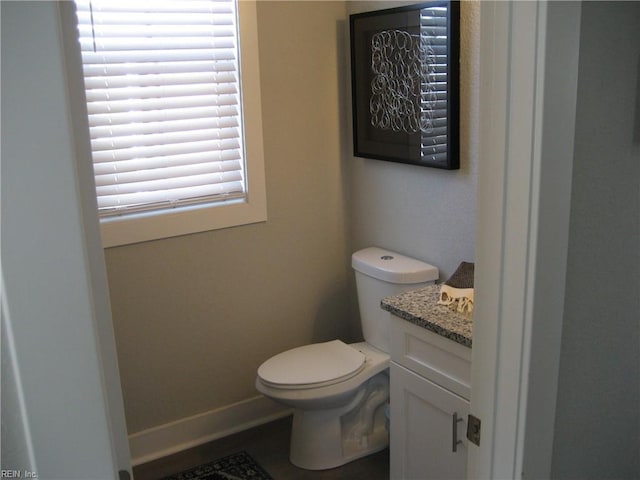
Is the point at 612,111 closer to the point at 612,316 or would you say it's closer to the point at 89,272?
the point at 612,316

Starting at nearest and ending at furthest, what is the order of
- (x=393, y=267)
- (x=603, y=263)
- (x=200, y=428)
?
1. (x=603, y=263)
2. (x=393, y=267)
3. (x=200, y=428)

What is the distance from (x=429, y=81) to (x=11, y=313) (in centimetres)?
201

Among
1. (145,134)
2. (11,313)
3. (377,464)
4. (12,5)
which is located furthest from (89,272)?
(377,464)

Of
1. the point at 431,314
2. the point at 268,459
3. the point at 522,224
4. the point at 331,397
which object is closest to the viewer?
the point at 522,224

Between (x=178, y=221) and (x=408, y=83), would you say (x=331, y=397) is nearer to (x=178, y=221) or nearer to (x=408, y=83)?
(x=178, y=221)

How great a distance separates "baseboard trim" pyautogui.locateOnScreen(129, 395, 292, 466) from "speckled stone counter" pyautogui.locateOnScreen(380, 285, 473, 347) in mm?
1084

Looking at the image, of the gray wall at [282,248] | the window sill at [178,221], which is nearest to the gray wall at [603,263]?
the gray wall at [282,248]

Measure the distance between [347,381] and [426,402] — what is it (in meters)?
0.48

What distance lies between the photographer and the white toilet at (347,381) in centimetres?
267

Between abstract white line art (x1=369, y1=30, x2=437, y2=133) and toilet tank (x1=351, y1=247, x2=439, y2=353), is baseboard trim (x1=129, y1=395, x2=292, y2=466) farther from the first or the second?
abstract white line art (x1=369, y1=30, x2=437, y2=133)

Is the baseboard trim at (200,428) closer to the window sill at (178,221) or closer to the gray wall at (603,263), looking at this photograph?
the window sill at (178,221)

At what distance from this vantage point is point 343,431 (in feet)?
9.36

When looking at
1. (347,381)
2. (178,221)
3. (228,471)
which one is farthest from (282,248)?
(228,471)

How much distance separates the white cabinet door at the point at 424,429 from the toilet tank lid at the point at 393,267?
428mm
